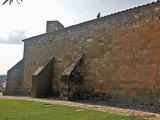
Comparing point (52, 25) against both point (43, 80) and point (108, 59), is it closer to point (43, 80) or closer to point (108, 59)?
point (43, 80)

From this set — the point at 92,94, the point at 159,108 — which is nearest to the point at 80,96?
the point at 92,94

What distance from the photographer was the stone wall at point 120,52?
34.2 feet

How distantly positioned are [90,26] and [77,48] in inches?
69.3

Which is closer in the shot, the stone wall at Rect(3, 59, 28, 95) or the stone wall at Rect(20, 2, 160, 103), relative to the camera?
the stone wall at Rect(20, 2, 160, 103)

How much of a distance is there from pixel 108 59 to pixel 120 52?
918 millimetres

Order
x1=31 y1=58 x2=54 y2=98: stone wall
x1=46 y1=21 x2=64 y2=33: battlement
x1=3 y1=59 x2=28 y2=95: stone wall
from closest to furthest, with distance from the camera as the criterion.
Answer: x1=31 y1=58 x2=54 y2=98: stone wall < x1=3 y1=59 x2=28 y2=95: stone wall < x1=46 y1=21 x2=64 y2=33: battlement

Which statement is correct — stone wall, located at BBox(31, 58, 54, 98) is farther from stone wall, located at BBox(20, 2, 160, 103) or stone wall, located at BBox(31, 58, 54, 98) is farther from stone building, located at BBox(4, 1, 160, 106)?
stone wall, located at BBox(20, 2, 160, 103)

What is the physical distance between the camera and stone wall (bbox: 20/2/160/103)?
34.2 ft

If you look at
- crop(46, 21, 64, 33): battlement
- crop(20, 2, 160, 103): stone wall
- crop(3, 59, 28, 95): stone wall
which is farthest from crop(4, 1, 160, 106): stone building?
crop(3, 59, 28, 95): stone wall

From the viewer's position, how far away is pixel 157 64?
33.2ft

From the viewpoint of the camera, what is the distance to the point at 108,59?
494 inches

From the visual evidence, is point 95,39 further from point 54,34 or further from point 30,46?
point 30,46

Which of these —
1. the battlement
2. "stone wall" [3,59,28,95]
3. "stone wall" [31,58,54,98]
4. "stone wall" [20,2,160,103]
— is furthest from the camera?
the battlement

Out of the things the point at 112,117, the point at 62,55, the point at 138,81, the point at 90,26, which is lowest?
the point at 112,117
